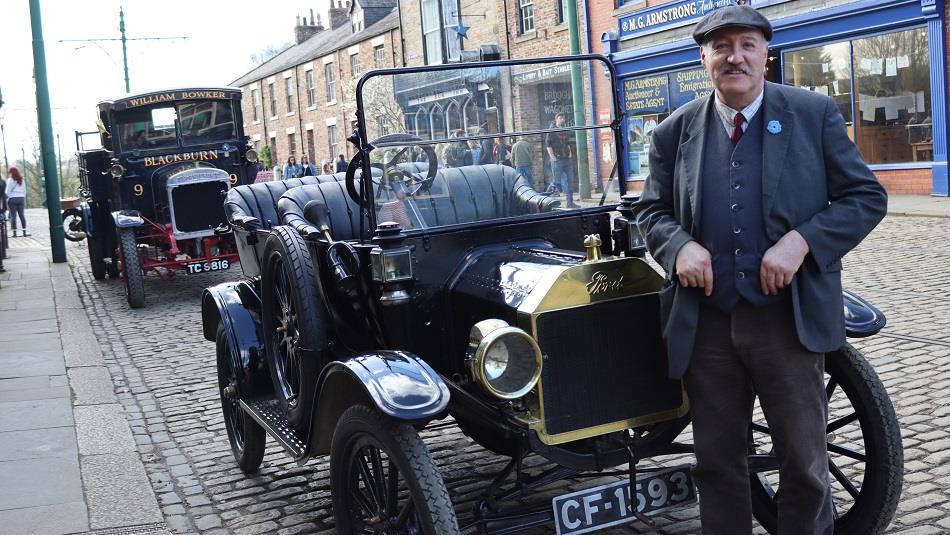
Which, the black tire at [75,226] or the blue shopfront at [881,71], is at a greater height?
the blue shopfront at [881,71]

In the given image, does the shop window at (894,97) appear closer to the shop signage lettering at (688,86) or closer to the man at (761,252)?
the shop signage lettering at (688,86)

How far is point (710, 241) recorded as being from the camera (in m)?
2.94

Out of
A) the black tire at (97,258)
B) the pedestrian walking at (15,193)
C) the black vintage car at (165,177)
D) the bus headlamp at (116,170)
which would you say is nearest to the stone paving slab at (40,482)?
the black vintage car at (165,177)

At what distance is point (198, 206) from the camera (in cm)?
1234

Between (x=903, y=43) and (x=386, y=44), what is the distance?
63.8ft

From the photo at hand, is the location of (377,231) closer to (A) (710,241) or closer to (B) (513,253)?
(B) (513,253)

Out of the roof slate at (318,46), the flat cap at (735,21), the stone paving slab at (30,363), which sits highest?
the roof slate at (318,46)

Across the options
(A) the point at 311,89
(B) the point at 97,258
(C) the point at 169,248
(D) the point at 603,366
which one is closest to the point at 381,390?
(D) the point at 603,366

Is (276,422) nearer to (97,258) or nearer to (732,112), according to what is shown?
(732,112)

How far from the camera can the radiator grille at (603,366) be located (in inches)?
128

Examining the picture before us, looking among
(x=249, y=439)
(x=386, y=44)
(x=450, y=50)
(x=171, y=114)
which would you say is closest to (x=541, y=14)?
(x=450, y=50)

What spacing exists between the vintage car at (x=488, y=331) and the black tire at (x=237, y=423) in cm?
2

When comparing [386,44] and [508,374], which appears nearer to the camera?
[508,374]

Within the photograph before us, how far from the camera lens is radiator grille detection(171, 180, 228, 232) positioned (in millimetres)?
12228
